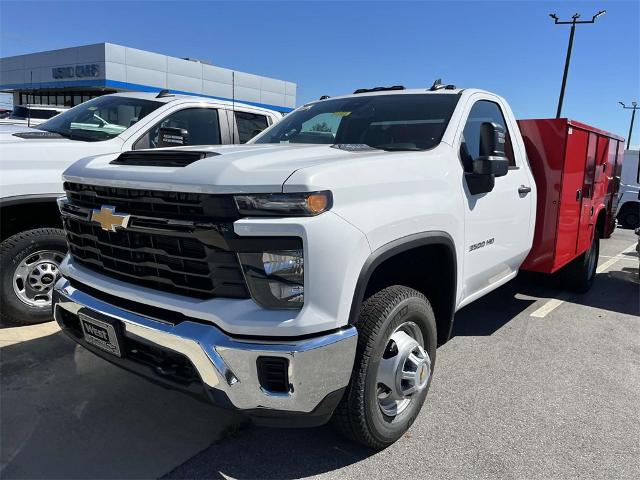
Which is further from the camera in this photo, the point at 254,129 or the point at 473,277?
the point at 254,129

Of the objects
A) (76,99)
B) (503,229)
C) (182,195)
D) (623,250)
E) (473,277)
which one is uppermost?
(76,99)

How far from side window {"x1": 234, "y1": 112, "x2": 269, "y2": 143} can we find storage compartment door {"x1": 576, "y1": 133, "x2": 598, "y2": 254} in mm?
3542

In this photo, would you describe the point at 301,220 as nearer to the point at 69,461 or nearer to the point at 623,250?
the point at 69,461

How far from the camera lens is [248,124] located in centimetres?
586

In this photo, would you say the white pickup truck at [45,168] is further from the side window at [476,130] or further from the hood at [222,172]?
the side window at [476,130]

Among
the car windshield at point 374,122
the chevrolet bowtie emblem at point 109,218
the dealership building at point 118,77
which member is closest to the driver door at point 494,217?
the car windshield at point 374,122

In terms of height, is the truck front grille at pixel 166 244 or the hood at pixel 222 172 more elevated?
the hood at pixel 222 172

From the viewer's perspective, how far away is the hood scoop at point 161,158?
2.50 m

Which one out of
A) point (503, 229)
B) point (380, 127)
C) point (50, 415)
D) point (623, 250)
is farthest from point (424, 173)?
point (623, 250)

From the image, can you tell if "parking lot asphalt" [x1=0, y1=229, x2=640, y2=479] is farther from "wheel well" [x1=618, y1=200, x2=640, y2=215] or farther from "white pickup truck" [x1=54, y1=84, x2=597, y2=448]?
"wheel well" [x1=618, y1=200, x2=640, y2=215]

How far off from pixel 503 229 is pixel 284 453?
2233mm

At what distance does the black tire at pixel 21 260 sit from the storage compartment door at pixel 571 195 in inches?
171

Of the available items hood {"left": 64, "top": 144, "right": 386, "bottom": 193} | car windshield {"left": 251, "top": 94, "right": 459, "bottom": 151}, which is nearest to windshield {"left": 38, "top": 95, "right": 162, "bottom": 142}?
car windshield {"left": 251, "top": 94, "right": 459, "bottom": 151}

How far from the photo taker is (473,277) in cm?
355
